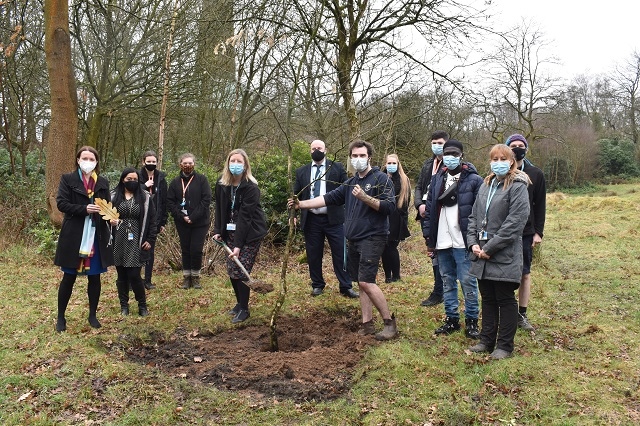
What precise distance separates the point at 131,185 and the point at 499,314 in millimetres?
4591

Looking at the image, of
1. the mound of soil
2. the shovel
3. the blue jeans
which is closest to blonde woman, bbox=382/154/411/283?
the mound of soil

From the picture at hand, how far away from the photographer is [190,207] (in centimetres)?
762

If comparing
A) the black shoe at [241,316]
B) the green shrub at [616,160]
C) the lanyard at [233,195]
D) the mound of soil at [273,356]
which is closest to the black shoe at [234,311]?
the black shoe at [241,316]

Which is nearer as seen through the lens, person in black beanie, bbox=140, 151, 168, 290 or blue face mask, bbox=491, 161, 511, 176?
blue face mask, bbox=491, 161, 511, 176

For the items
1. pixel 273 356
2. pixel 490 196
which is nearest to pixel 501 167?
pixel 490 196

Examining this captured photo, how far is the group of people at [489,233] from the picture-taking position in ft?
15.8

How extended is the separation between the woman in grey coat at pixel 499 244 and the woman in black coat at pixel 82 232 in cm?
399

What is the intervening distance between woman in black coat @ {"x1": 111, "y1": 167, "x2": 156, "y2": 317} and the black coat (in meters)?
0.47

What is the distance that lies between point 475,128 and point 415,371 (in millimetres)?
14681

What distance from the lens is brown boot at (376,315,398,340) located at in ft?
17.9

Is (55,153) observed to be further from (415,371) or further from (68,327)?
(415,371)

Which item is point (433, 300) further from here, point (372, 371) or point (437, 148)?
point (372, 371)

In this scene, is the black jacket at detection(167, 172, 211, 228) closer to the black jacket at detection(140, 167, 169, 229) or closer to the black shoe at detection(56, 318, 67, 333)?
the black jacket at detection(140, 167, 169, 229)

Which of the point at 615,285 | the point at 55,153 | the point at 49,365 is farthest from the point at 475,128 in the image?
the point at 49,365
